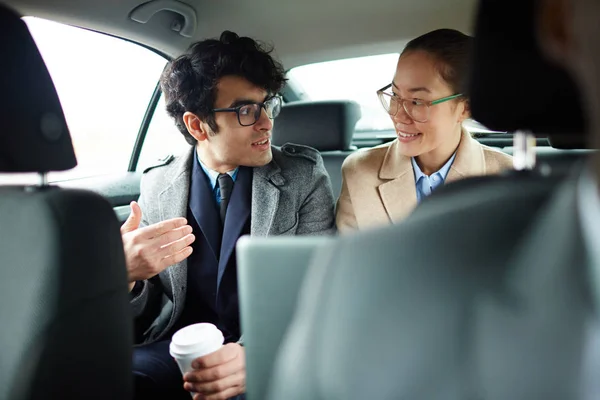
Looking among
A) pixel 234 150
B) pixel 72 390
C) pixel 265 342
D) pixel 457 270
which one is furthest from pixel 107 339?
pixel 234 150

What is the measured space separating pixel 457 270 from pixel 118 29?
69.0 inches

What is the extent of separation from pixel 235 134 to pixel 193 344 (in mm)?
832

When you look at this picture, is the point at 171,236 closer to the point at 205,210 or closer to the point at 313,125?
the point at 205,210

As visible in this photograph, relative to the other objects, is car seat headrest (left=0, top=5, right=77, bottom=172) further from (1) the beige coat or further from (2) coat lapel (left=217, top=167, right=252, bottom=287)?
(1) the beige coat

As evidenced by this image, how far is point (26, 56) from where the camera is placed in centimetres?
101

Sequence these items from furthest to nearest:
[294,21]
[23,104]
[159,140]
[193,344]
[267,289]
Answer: [159,140] → [294,21] → [193,344] → [23,104] → [267,289]

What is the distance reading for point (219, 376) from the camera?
1292 mm

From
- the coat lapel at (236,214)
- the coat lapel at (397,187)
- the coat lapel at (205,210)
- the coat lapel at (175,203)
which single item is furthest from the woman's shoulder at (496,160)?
the coat lapel at (175,203)

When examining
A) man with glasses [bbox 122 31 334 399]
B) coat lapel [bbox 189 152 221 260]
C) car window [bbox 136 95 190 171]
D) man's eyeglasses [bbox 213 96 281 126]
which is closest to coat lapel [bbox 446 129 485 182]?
man with glasses [bbox 122 31 334 399]

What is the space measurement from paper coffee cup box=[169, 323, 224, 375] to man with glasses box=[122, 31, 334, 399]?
497mm

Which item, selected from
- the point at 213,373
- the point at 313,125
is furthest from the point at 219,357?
the point at 313,125

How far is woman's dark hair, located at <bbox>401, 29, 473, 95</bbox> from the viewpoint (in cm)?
157

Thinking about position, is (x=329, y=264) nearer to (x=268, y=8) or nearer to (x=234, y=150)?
(x=234, y=150)

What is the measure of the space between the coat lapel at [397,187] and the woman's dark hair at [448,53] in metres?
0.29
